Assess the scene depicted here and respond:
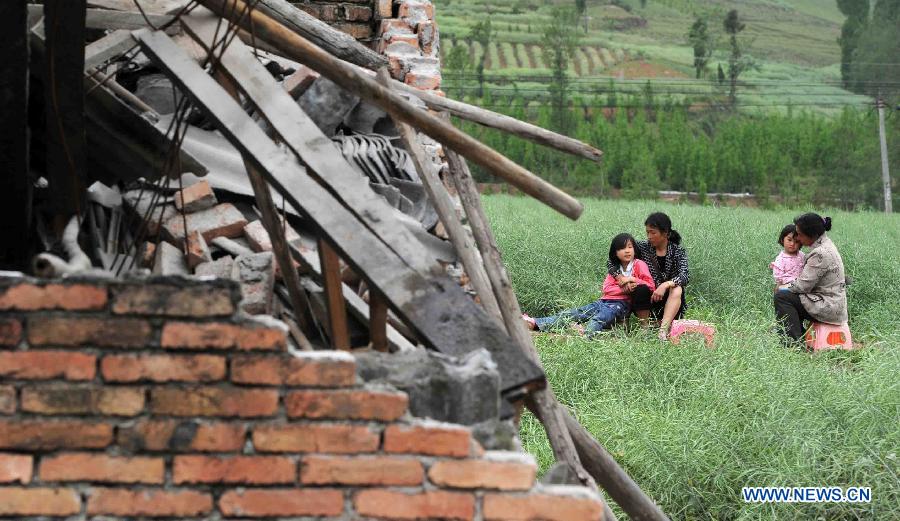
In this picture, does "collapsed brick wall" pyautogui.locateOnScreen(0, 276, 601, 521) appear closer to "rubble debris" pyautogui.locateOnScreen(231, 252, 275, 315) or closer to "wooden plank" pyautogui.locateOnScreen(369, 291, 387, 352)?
"wooden plank" pyautogui.locateOnScreen(369, 291, 387, 352)

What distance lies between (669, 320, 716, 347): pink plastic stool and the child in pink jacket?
122 cm

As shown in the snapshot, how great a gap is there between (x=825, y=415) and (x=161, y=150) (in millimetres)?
4508

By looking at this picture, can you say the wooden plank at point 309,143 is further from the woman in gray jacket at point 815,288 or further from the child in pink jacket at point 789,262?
the child in pink jacket at point 789,262

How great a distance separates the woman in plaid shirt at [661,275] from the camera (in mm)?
10258

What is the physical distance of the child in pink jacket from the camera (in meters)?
10.6

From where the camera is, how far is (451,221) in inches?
183

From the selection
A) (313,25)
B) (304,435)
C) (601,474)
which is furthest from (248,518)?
(313,25)

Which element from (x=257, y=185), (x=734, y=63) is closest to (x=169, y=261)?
(x=257, y=185)

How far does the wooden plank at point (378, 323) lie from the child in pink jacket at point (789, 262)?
7.30 meters

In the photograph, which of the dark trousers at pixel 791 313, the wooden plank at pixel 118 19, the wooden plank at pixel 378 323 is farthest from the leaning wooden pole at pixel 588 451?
the dark trousers at pixel 791 313

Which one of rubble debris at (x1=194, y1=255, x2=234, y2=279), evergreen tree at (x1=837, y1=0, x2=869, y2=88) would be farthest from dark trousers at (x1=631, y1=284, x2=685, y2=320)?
evergreen tree at (x1=837, y1=0, x2=869, y2=88)

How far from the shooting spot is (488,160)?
385 cm

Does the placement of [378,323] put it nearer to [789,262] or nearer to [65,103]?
[65,103]

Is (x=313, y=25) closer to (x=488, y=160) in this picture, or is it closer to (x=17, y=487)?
(x=488, y=160)
